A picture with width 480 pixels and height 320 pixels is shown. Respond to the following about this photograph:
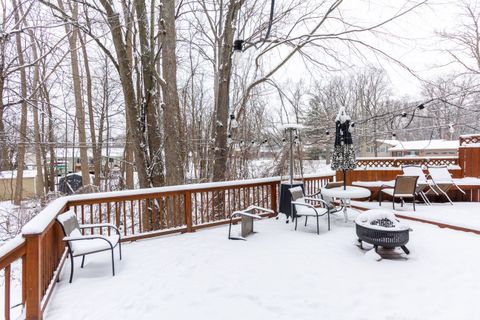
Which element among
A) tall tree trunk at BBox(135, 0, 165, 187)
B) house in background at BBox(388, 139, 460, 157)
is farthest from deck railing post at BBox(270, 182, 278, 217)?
house in background at BBox(388, 139, 460, 157)

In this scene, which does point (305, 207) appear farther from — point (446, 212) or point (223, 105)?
point (223, 105)

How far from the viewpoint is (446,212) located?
5.39 meters

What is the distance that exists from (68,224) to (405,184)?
5.74 m

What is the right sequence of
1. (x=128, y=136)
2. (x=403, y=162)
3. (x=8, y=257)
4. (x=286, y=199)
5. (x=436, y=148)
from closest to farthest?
(x=8, y=257), (x=286, y=199), (x=403, y=162), (x=128, y=136), (x=436, y=148)

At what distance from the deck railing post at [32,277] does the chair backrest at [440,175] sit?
7.04 m

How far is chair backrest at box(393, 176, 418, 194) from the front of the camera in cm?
539

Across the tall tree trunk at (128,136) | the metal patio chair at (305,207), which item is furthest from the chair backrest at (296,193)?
the tall tree trunk at (128,136)

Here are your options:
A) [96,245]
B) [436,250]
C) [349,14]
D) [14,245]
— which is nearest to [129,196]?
[96,245]

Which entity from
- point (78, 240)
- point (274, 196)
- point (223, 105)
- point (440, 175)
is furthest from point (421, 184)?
point (78, 240)

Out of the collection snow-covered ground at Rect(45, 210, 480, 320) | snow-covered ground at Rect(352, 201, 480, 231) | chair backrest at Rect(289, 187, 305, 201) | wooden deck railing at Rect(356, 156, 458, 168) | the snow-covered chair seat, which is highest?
wooden deck railing at Rect(356, 156, 458, 168)

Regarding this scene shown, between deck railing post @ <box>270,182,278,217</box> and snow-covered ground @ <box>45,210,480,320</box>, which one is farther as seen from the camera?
deck railing post @ <box>270,182,278,217</box>

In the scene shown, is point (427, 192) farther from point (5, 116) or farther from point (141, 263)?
point (5, 116)

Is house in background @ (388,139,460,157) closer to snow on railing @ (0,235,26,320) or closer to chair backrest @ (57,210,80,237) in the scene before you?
chair backrest @ (57,210,80,237)

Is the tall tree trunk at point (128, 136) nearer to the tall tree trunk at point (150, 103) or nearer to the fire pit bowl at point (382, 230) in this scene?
the tall tree trunk at point (150, 103)
